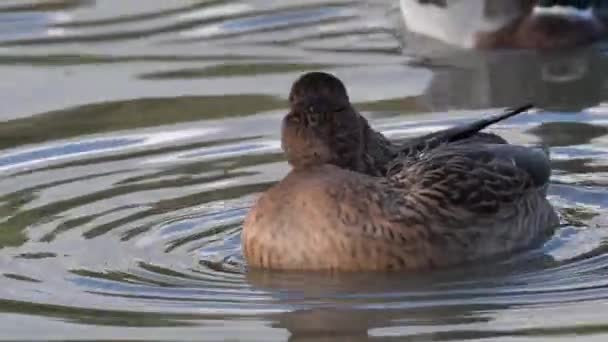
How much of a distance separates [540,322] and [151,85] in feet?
18.5

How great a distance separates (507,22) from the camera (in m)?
15.0

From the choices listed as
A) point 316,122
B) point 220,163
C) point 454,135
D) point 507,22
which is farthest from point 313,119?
point 507,22

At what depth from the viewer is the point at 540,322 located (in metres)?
7.95

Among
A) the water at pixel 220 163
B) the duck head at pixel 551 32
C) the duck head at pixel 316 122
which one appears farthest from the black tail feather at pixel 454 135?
the duck head at pixel 551 32

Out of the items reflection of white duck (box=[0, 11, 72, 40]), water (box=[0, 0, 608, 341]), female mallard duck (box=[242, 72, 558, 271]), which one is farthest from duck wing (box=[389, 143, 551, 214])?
reflection of white duck (box=[0, 11, 72, 40])

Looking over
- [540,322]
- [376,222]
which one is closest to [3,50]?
[376,222]

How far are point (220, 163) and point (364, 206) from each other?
2.12 m

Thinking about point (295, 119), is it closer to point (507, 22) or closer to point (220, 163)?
point (220, 163)

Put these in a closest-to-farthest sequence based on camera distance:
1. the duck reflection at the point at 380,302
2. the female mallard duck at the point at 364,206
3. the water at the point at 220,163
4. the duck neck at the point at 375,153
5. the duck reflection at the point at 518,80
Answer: the duck reflection at the point at 380,302 < the water at the point at 220,163 < the female mallard duck at the point at 364,206 < the duck neck at the point at 375,153 < the duck reflection at the point at 518,80

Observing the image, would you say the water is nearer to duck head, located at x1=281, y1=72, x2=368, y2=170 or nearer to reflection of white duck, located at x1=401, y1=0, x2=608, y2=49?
reflection of white duck, located at x1=401, y1=0, x2=608, y2=49

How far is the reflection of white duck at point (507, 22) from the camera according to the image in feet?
48.1

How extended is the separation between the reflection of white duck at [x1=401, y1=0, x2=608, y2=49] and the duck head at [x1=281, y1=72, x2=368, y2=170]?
18.5ft

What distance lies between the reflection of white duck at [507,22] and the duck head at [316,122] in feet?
18.5

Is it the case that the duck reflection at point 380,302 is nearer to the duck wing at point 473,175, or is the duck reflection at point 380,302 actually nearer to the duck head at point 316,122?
the duck wing at point 473,175
